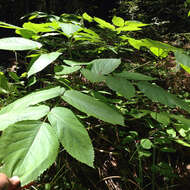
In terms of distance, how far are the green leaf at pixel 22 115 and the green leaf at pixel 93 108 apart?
0.24 feet

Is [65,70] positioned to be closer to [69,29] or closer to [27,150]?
[69,29]

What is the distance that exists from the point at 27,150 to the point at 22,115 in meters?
0.10

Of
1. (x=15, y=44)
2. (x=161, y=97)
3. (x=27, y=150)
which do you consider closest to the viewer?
(x=27, y=150)

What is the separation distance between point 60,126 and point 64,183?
71 centimetres

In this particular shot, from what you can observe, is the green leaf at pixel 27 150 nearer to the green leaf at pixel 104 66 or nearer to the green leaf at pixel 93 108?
the green leaf at pixel 93 108

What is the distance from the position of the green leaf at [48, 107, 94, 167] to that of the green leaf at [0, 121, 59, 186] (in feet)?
0.06

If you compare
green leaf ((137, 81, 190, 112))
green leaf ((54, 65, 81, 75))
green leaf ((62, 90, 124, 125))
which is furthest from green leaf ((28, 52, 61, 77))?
green leaf ((137, 81, 190, 112))

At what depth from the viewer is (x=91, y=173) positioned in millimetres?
1024

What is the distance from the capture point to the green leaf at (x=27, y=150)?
1.06 ft

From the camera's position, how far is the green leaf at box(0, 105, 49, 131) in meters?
0.39

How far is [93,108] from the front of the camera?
42 cm

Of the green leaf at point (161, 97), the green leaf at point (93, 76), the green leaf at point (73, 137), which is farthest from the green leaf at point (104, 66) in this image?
the green leaf at point (73, 137)

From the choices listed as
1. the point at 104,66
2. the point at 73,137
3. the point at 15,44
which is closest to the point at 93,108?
the point at 73,137

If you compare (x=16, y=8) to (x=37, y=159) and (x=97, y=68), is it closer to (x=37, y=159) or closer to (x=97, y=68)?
(x=97, y=68)
